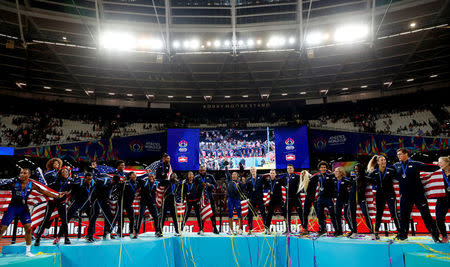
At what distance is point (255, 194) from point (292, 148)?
547 inches

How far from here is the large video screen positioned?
22.2 meters

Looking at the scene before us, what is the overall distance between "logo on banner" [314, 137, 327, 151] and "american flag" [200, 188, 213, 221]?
1550cm

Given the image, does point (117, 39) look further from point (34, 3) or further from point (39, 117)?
point (39, 117)

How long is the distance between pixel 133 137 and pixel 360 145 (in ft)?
57.9

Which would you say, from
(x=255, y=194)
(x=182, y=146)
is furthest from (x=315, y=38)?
(x=182, y=146)

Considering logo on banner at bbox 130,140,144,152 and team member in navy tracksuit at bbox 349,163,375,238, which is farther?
logo on banner at bbox 130,140,144,152

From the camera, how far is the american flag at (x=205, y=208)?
29.7 ft

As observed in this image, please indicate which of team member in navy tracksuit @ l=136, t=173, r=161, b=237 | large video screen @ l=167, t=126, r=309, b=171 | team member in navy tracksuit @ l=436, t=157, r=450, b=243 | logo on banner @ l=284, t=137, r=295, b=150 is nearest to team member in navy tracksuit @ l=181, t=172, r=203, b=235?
team member in navy tracksuit @ l=136, t=173, r=161, b=237

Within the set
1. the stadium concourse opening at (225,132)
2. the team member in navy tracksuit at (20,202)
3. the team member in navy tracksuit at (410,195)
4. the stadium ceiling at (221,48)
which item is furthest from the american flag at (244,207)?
the stadium ceiling at (221,48)

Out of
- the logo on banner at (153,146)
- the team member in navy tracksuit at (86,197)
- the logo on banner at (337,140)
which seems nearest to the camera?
the team member in navy tracksuit at (86,197)

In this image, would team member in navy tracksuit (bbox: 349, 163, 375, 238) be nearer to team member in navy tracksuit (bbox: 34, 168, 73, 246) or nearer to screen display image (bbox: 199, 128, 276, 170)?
team member in navy tracksuit (bbox: 34, 168, 73, 246)

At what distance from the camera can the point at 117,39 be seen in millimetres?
15938

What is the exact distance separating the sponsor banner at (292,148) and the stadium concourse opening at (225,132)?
110 millimetres

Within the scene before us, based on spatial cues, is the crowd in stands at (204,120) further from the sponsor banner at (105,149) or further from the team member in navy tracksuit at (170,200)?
the team member in navy tracksuit at (170,200)
